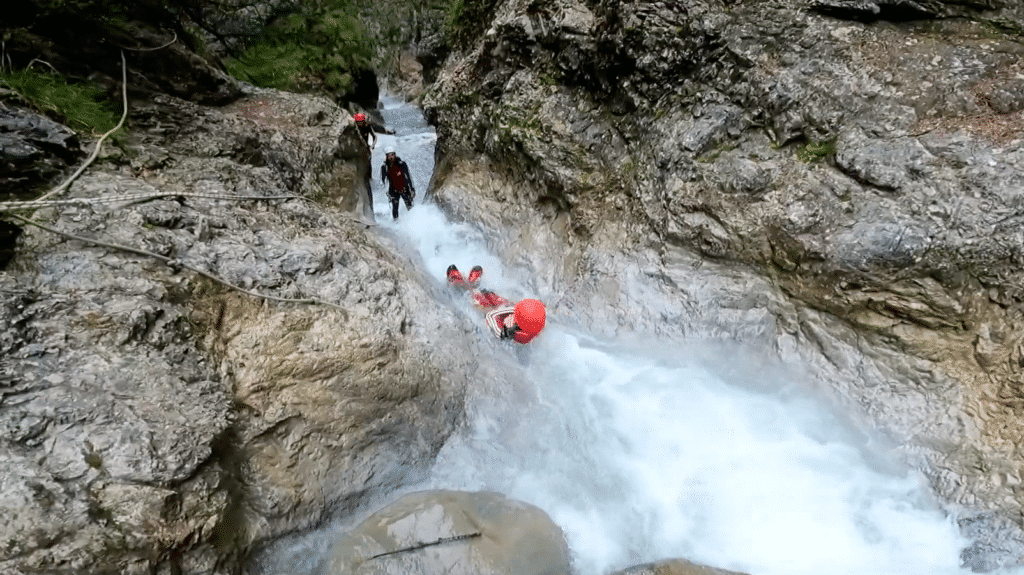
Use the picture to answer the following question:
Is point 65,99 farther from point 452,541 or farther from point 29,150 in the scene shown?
point 452,541

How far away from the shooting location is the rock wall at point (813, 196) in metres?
4.40

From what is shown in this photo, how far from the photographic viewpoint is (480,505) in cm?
421

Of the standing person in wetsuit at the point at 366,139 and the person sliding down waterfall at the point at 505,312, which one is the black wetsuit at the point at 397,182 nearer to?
the standing person in wetsuit at the point at 366,139

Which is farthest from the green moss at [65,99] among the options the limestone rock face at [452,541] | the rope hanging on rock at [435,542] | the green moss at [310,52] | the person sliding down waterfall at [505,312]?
the green moss at [310,52]

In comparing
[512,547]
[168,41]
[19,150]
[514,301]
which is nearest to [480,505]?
[512,547]

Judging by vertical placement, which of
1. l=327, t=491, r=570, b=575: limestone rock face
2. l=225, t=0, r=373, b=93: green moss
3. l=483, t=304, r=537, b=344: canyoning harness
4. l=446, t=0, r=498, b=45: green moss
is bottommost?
l=327, t=491, r=570, b=575: limestone rock face

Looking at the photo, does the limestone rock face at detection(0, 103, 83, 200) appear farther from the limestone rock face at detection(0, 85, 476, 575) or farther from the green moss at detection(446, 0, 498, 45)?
the green moss at detection(446, 0, 498, 45)

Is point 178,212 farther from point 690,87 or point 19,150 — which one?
point 690,87

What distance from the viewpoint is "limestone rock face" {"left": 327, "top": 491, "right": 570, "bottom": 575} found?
372 cm

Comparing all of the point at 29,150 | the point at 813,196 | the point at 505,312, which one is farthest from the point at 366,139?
the point at 813,196

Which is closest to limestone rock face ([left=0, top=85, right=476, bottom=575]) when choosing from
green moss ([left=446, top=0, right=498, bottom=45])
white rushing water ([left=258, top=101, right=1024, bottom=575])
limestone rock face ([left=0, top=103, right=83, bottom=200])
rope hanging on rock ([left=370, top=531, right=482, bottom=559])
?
limestone rock face ([left=0, top=103, right=83, bottom=200])

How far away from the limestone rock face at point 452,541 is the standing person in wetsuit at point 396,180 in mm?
5844

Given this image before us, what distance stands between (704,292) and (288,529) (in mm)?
4856

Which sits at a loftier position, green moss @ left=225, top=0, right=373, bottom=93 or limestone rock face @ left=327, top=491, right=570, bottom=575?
green moss @ left=225, top=0, right=373, bottom=93
